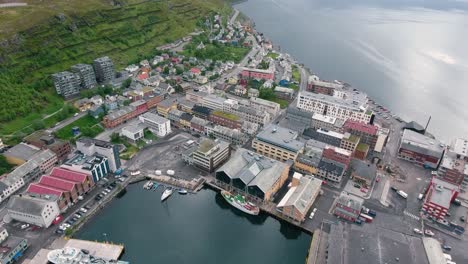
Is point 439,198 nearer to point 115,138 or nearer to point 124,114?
point 115,138

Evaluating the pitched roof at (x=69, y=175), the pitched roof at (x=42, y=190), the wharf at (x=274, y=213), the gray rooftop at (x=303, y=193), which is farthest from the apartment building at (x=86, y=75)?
the gray rooftop at (x=303, y=193)

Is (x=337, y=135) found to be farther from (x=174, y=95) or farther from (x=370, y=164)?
(x=174, y=95)

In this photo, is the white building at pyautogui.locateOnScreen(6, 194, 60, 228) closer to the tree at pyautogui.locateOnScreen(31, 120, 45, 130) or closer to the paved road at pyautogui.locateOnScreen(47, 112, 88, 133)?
the tree at pyautogui.locateOnScreen(31, 120, 45, 130)

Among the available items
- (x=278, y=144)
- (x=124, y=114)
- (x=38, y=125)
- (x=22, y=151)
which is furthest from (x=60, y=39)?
(x=278, y=144)

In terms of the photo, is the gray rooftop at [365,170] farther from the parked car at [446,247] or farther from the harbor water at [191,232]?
the harbor water at [191,232]

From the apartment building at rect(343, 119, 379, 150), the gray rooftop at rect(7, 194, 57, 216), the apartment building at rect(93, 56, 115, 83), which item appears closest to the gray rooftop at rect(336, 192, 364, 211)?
the apartment building at rect(343, 119, 379, 150)
